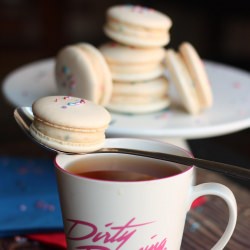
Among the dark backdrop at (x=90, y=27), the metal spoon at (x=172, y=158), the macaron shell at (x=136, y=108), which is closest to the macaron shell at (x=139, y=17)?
the macaron shell at (x=136, y=108)

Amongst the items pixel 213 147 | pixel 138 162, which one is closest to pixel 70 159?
pixel 138 162

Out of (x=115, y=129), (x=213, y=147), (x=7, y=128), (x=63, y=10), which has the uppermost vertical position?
(x=115, y=129)

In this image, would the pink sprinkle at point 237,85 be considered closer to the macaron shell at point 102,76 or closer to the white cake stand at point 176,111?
the white cake stand at point 176,111

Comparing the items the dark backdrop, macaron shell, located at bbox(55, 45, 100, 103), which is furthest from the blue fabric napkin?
the dark backdrop

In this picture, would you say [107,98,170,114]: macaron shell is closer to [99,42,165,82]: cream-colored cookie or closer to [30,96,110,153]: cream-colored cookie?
[99,42,165,82]: cream-colored cookie

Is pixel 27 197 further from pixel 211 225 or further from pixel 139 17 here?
pixel 139 17

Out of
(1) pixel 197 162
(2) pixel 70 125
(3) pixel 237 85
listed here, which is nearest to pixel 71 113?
(2) pixel 70 125

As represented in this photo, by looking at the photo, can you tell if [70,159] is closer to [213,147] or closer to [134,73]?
[134,73]
